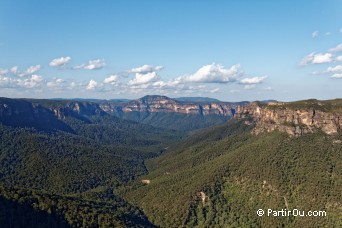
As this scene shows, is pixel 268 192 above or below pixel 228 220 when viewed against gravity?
above

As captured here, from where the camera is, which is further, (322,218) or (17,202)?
(322,218)

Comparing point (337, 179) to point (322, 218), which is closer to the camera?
point (322, 218)

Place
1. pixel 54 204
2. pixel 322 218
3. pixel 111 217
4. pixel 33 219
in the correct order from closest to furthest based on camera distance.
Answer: pixel 33 219 < pixel 54 204 < pixel 111 217 < pixel 322 218

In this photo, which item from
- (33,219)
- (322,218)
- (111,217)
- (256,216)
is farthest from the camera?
(256,216)

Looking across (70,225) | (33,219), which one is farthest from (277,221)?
(33,219)

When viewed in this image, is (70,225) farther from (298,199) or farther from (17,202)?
(298,199)

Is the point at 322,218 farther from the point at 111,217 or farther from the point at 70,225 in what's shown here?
the point at 70,225

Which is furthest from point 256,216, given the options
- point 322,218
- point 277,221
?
point 322,218

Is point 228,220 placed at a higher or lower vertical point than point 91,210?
lower

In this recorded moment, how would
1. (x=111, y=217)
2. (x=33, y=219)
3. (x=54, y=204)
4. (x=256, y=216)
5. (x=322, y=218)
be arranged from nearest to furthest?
(x=33, y=219) → (x=54, y=204) → (x=111, y=217) → (x=322, y=218) → (x=256, y=216)
